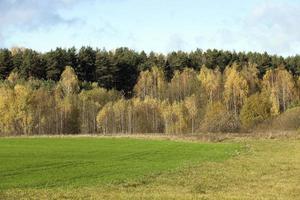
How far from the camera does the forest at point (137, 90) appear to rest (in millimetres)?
118812

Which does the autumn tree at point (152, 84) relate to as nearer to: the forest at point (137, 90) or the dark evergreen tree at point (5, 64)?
the forest at point (137, 90)

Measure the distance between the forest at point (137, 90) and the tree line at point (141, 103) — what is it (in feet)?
0.75

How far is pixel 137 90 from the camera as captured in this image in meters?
139

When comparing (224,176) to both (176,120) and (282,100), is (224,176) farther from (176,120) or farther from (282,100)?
(282,100)

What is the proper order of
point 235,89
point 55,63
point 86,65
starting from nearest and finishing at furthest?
point 235,89, point 55,63, point 86,65

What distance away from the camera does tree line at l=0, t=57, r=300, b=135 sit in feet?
380

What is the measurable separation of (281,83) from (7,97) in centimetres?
6851

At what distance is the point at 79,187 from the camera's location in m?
23.0

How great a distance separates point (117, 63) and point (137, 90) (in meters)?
8.93

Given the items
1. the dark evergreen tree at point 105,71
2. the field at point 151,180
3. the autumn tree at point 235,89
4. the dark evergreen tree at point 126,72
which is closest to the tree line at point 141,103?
the autumn tree at point 235,89

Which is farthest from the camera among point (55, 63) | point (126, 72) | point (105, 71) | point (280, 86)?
point (126, 72)

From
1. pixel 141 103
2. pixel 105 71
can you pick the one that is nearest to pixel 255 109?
pixel 141 103

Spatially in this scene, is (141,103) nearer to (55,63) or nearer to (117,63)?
(117,63)

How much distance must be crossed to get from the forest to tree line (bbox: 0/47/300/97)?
271 mm
